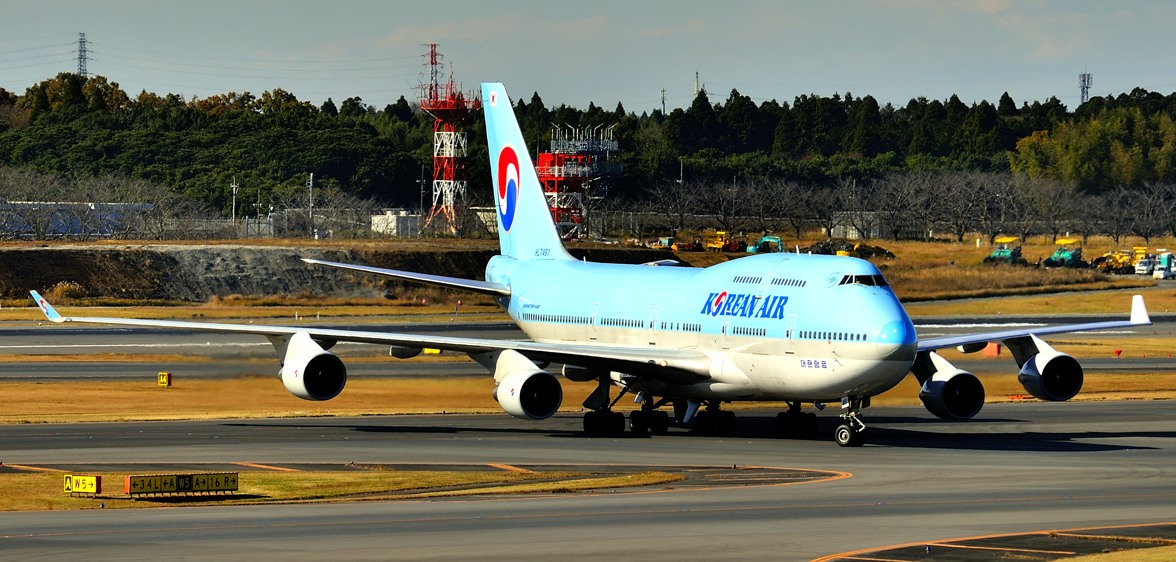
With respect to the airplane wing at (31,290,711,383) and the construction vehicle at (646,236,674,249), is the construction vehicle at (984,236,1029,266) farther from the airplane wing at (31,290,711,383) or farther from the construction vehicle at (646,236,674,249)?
the airplane wing at (31,290,711,383)

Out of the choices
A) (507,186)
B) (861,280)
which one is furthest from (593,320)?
(861,280)

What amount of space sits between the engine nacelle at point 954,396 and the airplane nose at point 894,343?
4341 mm

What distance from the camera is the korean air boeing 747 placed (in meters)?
41.8

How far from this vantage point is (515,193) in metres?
60.9

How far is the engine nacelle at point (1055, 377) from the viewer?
47.6m

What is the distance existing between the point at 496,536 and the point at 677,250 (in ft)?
424

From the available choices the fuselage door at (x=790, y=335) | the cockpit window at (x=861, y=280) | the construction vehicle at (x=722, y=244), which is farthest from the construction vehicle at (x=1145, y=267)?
the fuselage door at (x=790, y=335)

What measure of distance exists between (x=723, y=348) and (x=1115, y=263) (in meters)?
123

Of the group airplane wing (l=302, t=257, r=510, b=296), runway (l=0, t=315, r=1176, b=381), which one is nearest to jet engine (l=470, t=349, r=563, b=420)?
airplane wing (l=302, t=257, r=510, b=296)

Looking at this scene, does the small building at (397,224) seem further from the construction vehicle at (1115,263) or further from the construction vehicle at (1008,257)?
the construction vehicle at (1115,263)

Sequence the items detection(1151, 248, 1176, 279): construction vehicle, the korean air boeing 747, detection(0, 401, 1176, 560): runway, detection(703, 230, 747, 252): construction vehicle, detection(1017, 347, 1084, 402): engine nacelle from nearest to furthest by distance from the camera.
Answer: detection(0, 401, 1176, 560): runway, the korean air boeing 747, detection(1017, 347, 1084, 402): engine nacelle, detection(1151, 248, 1176, 279): construction vehicle, detection(703, 230, 747, 252): construction vehicle

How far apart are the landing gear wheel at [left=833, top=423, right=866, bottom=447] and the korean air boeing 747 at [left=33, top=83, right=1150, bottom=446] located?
0.04 m

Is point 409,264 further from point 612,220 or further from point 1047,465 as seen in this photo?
Answer: point 1047,465

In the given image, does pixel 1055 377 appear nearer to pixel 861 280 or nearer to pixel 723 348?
pixel 861 280
